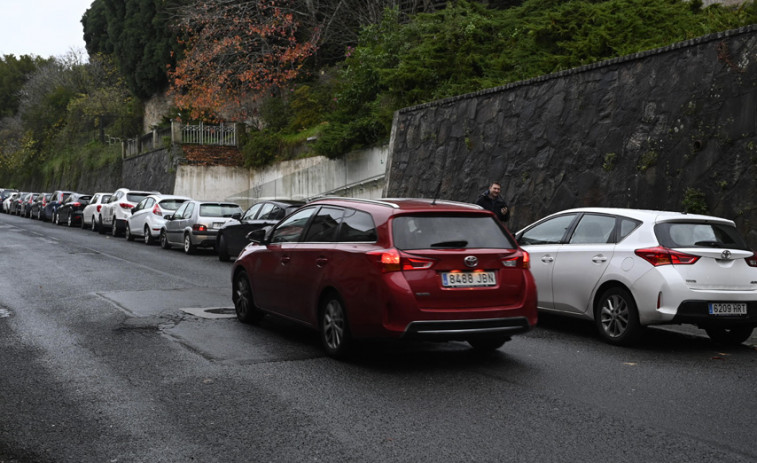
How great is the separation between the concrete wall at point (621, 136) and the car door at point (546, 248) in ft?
13.1

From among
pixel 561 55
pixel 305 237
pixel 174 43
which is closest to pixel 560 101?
pixel 561 55

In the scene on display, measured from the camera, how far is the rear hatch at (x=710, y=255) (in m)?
8.36

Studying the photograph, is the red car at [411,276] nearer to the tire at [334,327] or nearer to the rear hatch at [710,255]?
the tire at [334,327]

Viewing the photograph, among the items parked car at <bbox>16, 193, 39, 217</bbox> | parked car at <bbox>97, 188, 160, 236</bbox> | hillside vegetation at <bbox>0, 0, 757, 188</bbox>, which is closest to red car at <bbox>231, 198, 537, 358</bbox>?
hillside vegetation at <bbox>0, 0, 757, 188</bbox>

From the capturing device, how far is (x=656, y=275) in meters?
8.40

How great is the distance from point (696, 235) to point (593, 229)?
127cm

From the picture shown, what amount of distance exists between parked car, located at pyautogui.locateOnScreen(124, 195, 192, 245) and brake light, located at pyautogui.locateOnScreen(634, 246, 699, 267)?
1754 centimetres

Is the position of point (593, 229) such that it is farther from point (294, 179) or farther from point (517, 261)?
point (294, 179)

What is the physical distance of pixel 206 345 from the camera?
27.3 feet

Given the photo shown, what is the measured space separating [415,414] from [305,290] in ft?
8.71

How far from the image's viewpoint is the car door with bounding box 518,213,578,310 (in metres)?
9.86

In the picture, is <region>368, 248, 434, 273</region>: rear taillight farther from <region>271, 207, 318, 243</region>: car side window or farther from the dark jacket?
the dark jacket

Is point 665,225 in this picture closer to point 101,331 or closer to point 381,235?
point 381,235

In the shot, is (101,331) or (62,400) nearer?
(62,400)
